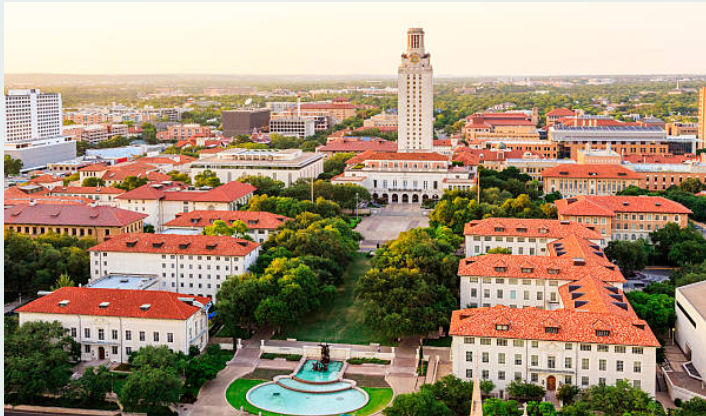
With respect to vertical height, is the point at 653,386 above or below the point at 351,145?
below

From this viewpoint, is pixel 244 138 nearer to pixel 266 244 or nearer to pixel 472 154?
pixel 472 154

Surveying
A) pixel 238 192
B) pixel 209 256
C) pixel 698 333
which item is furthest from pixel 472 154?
pixel 698 333

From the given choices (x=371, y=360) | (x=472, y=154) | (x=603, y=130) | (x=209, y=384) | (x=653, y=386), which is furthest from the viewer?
(x=603, y=130)

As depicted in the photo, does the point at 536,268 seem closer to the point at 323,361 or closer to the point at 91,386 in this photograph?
the point at 323,361

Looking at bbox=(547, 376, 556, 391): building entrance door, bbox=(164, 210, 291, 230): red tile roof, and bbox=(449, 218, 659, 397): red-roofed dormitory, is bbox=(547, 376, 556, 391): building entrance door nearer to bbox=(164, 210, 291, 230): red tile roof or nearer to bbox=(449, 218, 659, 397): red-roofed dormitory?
bbox=(449, 218, 659, 397): red-roofed dormitory

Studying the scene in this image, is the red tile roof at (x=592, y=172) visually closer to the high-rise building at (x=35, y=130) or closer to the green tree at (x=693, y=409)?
the green tree at (x=693, y=409)

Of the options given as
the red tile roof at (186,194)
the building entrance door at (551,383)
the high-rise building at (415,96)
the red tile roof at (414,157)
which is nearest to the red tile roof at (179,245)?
the red tile roof at (186,194)
